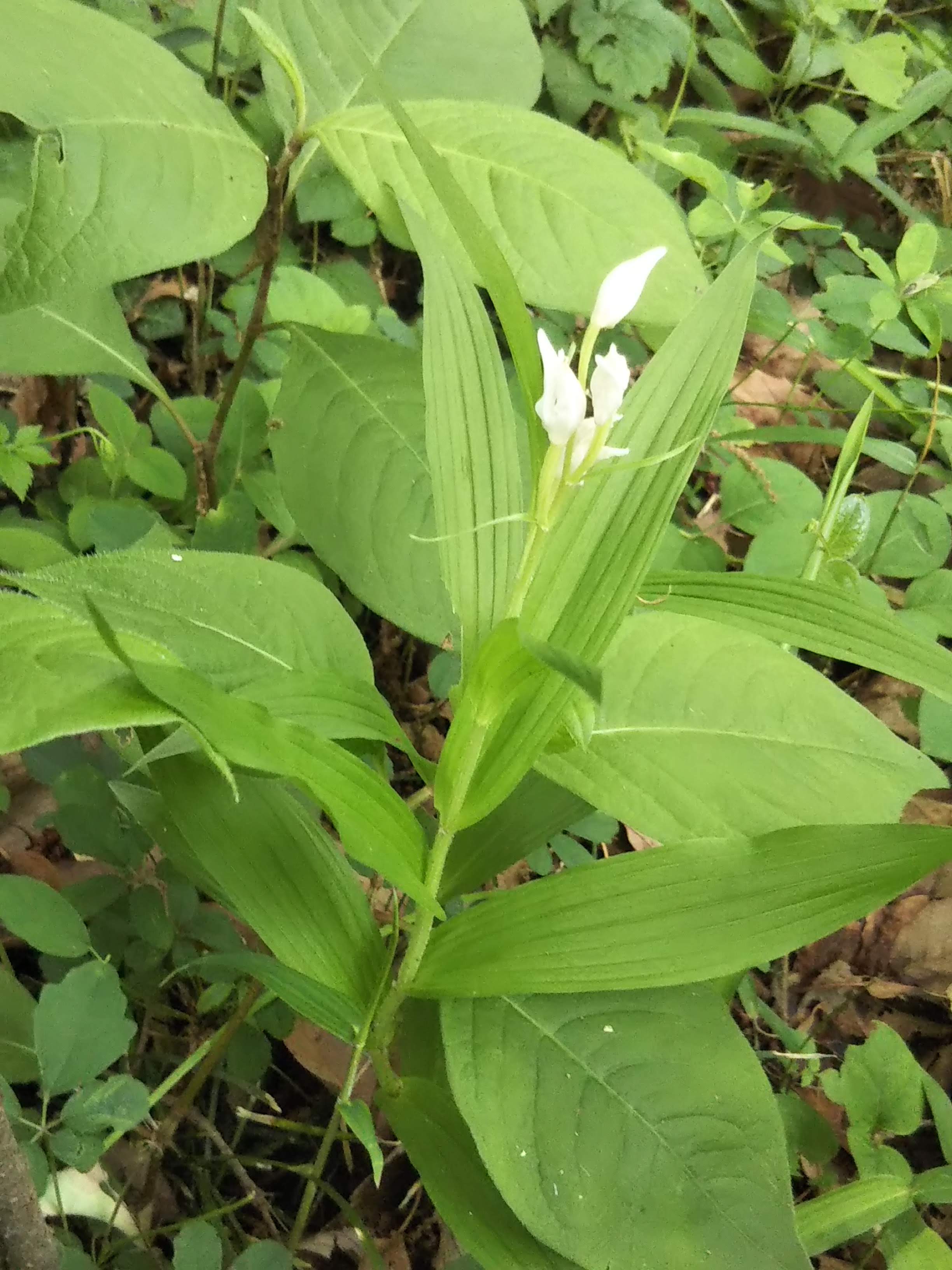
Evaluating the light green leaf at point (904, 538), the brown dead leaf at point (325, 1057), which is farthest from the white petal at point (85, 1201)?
the light green leaf at point (904, 538)

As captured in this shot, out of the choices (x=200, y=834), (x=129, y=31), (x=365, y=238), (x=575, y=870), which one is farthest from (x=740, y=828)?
(x=365, y=238)

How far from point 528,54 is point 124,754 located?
0.79 metres

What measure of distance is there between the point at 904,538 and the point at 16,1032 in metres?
1.21

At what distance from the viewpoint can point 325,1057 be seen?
946 mm

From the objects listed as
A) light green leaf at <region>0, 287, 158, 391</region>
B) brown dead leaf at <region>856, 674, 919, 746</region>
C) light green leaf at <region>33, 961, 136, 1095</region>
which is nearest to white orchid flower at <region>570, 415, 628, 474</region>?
light green leaf at <region>33, 961, 136, 1095</region>

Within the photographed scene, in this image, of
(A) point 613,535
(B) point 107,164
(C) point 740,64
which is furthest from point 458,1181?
(C) point 740,64

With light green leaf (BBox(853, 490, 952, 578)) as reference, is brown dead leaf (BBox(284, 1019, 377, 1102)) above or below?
below

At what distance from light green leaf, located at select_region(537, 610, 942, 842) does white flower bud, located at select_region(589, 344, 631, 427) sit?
29 cm

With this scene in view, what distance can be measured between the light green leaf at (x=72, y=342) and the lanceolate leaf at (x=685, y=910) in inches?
27.9

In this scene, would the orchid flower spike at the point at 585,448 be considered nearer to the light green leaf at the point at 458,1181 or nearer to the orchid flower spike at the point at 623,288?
the orchid flower spike at the point at 623,288

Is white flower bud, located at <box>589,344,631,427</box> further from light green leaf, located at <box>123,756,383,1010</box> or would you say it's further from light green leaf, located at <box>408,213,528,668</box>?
light green leaf, located at <box>123,756,383,1010</box>

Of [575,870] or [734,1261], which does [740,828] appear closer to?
[575,870]

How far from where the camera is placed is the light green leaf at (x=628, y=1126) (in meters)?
0.58

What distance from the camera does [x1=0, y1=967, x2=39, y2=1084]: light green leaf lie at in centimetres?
72
